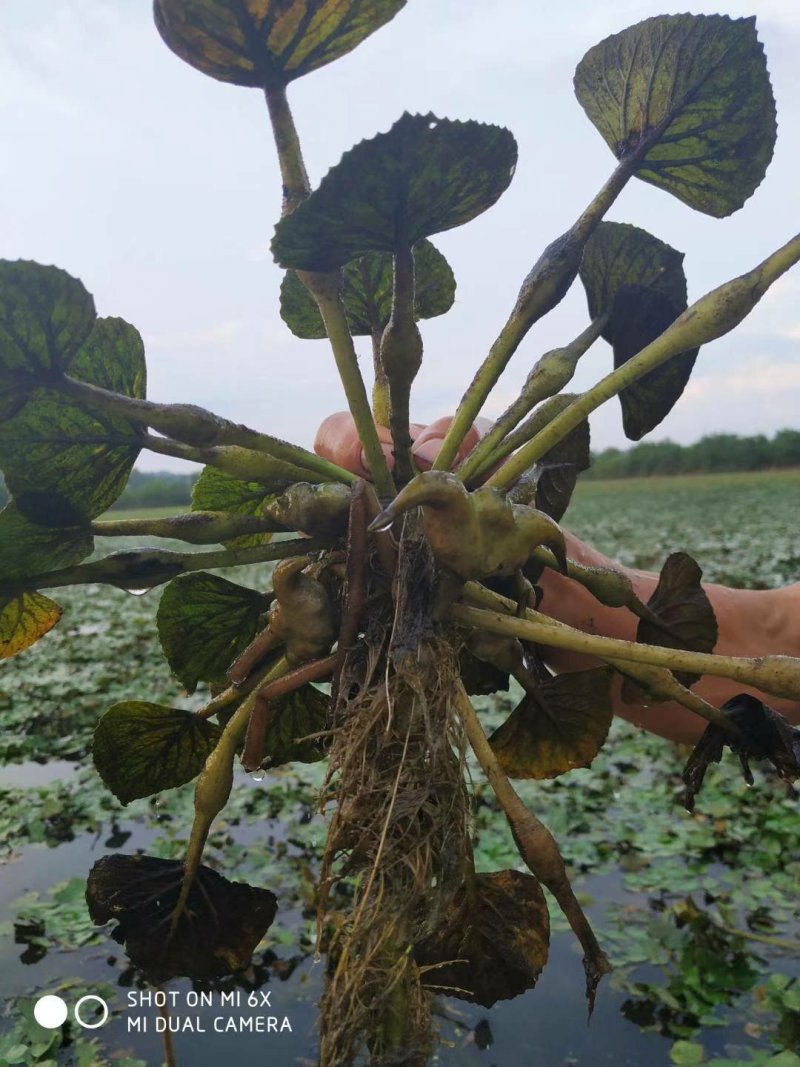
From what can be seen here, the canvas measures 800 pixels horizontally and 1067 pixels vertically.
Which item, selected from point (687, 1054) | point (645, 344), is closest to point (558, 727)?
point (645, 344)

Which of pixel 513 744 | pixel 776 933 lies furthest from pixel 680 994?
pixel 513 744

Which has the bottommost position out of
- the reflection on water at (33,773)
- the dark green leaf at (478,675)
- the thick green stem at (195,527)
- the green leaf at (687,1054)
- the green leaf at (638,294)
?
the green leaf at (687,1054)

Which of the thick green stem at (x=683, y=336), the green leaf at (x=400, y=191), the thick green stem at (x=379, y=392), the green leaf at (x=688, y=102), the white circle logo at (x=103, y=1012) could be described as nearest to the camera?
the green leaf at (x=400, y=191)

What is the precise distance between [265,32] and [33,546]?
529 mm

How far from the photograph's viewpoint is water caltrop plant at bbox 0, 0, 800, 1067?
75cm

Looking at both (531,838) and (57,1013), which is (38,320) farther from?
(57,1013)

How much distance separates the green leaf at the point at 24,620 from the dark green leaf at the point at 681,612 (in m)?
0.68

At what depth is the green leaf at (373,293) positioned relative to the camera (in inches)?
42.0

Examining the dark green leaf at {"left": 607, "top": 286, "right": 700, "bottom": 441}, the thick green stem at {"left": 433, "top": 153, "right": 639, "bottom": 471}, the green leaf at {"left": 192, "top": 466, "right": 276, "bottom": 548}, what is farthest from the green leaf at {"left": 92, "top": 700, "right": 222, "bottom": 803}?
the dark green leaf at {"left": 607, "top": 286, "right": 700, "bottom": 441}

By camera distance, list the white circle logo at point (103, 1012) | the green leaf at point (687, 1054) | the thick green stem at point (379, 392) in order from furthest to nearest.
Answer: the white circle logo at point (103, 1012)
the green leaf at point (687, 1054)
the thick green stem at point (379, 392)

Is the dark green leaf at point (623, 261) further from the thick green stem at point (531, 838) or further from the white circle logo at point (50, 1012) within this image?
the white circle logo at point (50, 1012)

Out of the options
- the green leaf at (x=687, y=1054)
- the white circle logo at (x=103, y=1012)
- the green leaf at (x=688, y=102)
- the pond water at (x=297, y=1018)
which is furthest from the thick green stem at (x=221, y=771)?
the green leaf at (x=687, y=1054)

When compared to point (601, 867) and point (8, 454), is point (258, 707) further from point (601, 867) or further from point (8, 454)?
point (601, 867)

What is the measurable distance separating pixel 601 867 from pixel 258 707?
1.85 metres
